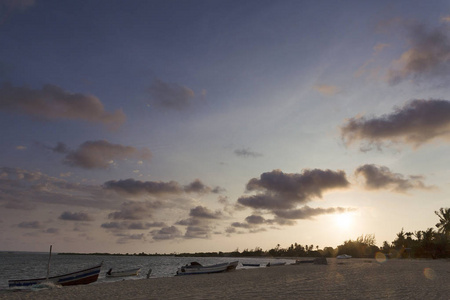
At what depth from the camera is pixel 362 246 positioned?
14075 centimetres

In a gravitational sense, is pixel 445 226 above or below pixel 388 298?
above

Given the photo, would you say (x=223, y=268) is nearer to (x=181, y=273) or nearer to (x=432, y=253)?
(x=181, y=273)

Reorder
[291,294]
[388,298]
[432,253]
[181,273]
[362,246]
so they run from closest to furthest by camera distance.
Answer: [388,298]
[291,294]
[181,273]
[432,253]
[362,246]

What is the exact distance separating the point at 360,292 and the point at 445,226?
77.4 m

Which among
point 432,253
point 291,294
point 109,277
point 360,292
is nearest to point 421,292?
point 360,292

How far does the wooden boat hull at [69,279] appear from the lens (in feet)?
120

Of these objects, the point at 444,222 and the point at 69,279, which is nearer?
the point at 69,279

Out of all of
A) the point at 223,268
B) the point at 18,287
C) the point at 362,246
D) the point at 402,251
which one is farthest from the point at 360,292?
the point at 362,246

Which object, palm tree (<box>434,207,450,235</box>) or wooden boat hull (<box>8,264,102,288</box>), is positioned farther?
palm tree (<box>434,207,450,235</box>)

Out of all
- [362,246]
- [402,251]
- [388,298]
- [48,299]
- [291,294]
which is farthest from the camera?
[362,246]

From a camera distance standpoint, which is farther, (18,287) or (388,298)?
(18,287)

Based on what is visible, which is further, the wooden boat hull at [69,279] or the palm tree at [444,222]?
the palm tree at [444,222]

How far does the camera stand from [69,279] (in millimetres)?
37625

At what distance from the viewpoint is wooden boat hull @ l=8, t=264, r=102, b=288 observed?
120 feet
